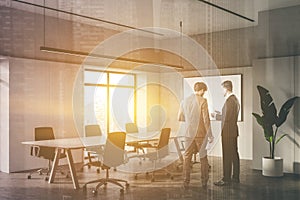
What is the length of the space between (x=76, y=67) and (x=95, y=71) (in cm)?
33

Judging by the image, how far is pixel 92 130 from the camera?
4895mm

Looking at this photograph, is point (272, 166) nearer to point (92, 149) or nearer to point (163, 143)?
point (163, 143)

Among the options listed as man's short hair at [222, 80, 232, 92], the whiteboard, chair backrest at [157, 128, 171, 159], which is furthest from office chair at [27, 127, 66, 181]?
man's short hair at [222, 80, 232, 92]

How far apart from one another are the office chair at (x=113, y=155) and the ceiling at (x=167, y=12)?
1762mm

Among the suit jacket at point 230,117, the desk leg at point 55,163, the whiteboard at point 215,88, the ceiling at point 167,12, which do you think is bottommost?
the desk leg at point 55,163

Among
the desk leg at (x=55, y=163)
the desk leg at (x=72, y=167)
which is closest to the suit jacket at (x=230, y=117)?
the desk leg at (x=72, y=167)

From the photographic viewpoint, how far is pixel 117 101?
4.94 meters

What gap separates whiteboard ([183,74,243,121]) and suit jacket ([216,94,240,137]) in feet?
0.27

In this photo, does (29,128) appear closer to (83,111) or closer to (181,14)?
(83,111)

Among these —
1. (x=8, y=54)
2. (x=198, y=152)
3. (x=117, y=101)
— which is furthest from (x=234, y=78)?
(x=8, y=54)

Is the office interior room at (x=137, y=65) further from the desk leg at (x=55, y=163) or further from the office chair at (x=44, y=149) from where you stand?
the desk leg at (x=55, y=163)

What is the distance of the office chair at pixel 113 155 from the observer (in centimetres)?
404

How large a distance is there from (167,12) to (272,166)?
2444 mm

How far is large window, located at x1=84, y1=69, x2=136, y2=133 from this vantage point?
15.9 feet
